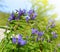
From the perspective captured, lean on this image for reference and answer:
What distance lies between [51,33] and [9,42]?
0.48 metres

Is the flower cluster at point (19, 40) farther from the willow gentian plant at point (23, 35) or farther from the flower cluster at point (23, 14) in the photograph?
the flower cluster at point (23, 14)

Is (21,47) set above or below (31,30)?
below

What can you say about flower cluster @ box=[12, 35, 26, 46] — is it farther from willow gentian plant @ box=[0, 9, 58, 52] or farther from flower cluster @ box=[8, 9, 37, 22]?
flower cluster @ box=[8, 9, 37, 22]

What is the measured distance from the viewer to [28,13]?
1351 millimetres

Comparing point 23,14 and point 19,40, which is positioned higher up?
point 23,14

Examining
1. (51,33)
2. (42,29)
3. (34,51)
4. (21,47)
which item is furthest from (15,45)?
(51,33)

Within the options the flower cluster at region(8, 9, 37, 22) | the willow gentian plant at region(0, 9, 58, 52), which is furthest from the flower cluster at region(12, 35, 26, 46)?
the flower cluster at region(8, 9, 37, 22)

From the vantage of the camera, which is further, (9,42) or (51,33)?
(51,33)

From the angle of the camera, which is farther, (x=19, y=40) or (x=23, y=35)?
(x=23, y=35)

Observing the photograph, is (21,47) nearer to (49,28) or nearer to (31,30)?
(31,30)

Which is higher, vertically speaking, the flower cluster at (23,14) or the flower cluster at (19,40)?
the flower cluster at (23,14)

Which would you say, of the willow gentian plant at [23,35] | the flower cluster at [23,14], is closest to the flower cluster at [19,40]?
the willow gentian plant at [23,35]

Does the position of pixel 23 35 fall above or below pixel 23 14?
below

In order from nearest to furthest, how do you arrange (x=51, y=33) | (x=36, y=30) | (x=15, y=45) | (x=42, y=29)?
(x=15, y=45) < (x=36, y=30) < (x=42, y=29) < (x=51, y=33)
